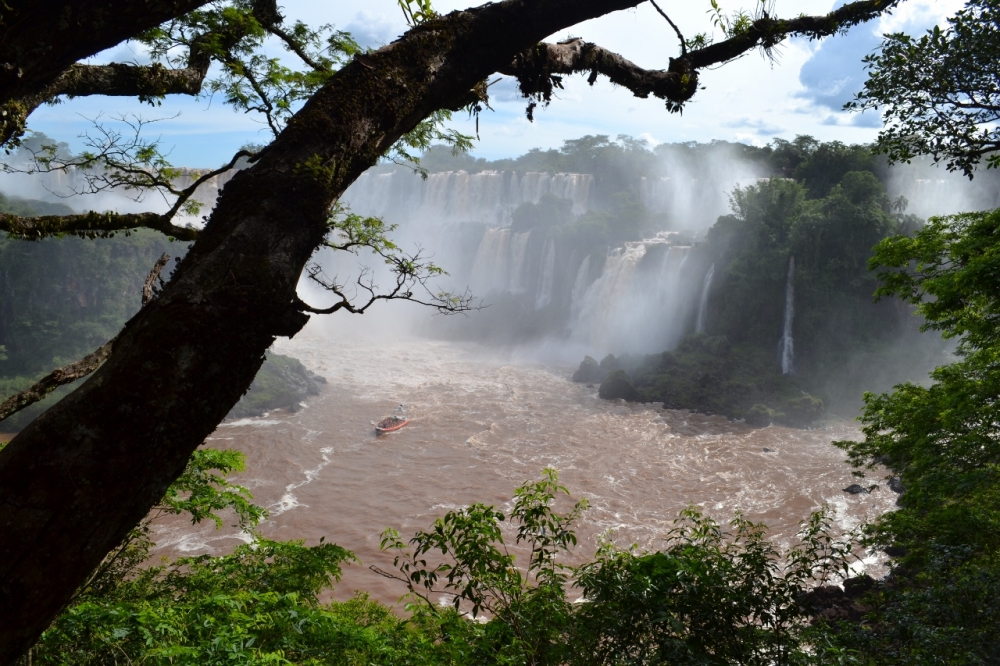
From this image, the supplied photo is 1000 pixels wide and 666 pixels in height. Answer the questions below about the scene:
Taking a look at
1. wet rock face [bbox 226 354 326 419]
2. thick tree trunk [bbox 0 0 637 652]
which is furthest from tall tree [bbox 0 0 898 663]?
wet rock face [bbox 226 354 326 419]

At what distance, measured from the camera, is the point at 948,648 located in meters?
4.10

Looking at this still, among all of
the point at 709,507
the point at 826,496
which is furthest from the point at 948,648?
the point at 826,496

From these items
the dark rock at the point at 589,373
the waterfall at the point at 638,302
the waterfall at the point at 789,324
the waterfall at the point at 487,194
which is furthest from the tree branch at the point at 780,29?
the waterfall at the point at 487,194

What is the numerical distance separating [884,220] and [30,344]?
133 ft

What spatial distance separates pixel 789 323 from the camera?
90.5 ft

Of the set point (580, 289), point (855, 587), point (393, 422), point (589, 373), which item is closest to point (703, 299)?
point (589, 373)

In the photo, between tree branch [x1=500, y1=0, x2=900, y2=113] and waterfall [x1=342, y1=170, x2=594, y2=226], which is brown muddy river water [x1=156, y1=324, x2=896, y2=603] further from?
waterfall [x1=342, y1=170, x2=594, y2=226]

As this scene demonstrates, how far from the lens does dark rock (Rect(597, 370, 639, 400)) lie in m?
25.8

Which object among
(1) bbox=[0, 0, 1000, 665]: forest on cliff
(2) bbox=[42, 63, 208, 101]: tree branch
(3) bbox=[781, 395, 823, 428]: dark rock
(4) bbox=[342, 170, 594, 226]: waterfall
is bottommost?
(3) bbox=[781, 395, 823, 428]: dark rock

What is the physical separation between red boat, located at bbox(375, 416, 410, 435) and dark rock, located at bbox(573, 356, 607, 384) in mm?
9686

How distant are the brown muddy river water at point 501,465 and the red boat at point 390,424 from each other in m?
0.37

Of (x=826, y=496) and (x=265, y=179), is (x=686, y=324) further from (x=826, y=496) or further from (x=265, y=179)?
(x=265, y=179)

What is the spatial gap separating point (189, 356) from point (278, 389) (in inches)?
1019

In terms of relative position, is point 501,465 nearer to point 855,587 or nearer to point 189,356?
point 855,587
